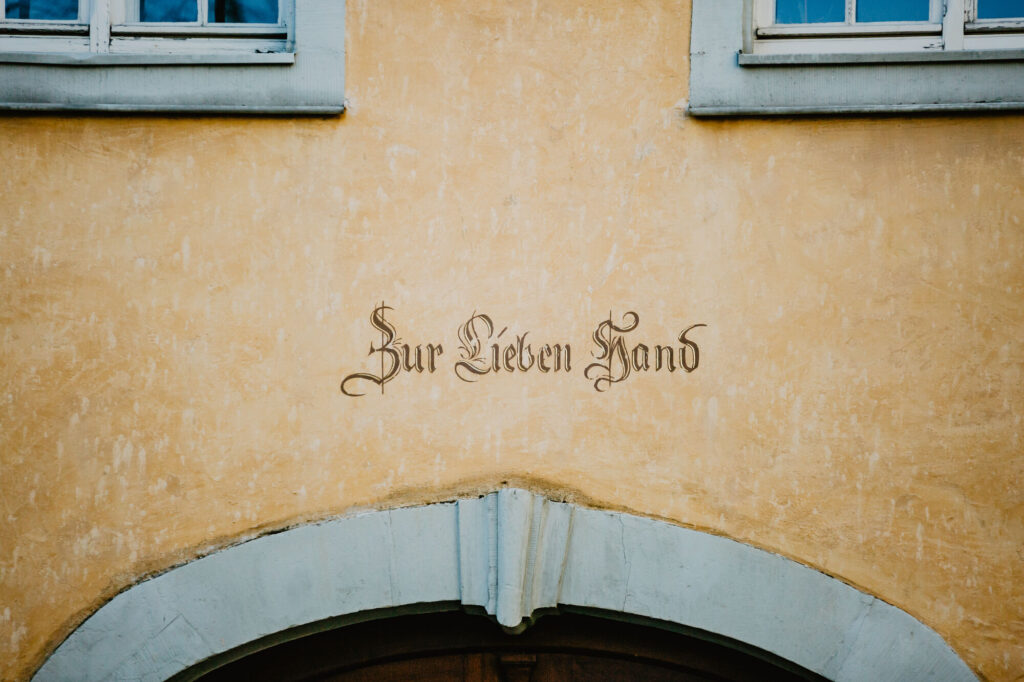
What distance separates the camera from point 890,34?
9.37 feet

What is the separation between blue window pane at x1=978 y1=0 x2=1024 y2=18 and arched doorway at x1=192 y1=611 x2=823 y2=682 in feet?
7.46

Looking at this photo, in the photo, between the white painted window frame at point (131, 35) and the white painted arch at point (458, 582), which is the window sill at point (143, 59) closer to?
the white painted window frame at point (131, 35)

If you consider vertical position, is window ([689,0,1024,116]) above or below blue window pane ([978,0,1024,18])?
below

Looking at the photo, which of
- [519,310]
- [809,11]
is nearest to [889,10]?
[809,11]

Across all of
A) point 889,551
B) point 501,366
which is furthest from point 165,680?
point 889,551

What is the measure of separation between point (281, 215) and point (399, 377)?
64 cm

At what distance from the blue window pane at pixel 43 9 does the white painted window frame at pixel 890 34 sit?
2.27 metres

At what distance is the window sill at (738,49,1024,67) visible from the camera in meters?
2.67

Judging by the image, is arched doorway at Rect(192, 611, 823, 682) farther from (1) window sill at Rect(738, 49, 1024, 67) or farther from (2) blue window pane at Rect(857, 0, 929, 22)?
(2) blue window pane at Rect(857, 0, 929, 22)

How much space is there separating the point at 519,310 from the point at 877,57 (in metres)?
1.34

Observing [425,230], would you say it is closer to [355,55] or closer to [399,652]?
[355,55]

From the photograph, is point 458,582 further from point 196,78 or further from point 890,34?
point 890,34

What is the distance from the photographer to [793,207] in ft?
9.01

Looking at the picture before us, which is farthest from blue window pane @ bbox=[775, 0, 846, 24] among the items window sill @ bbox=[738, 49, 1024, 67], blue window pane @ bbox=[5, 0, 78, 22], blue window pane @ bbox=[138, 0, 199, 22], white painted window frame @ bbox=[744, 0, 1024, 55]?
blue window pane @ bbox=[5, 0, 78, 22]
